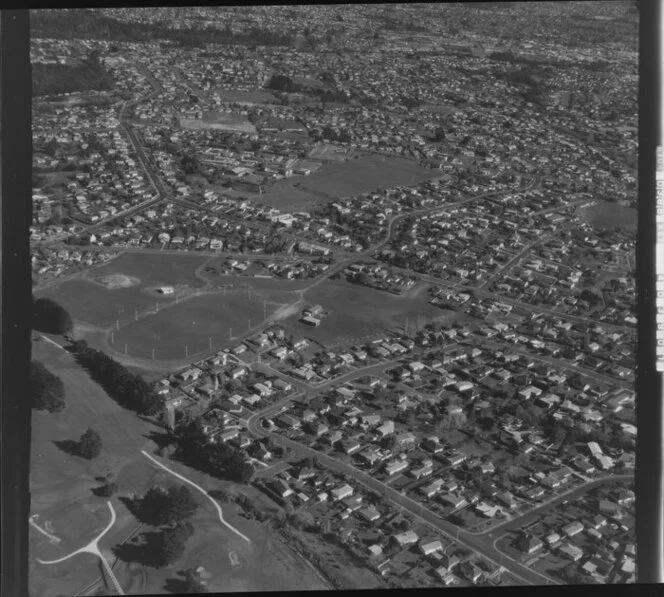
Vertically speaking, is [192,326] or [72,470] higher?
[192,326]

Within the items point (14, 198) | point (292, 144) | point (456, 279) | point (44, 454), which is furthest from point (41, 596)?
point (292, 144)

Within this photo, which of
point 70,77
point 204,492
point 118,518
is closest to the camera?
point 118,518

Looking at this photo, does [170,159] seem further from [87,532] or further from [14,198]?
[87,532]

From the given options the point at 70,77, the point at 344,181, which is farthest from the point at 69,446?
the point at 344,181

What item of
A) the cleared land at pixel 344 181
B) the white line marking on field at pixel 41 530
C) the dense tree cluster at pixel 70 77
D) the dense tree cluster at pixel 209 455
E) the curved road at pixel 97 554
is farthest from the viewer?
the cleared land at pixel 344 181

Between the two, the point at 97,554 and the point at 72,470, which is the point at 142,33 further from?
the point at 97,554

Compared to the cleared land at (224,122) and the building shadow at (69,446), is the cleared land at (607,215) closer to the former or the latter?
the cleared land at (224,122)

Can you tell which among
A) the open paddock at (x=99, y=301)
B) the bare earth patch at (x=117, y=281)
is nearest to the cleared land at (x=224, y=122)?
the bare earth patch at (x=117, y=281)

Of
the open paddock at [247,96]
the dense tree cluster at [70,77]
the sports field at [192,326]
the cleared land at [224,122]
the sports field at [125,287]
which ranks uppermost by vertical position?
the dense tree cluster at [70,77]
